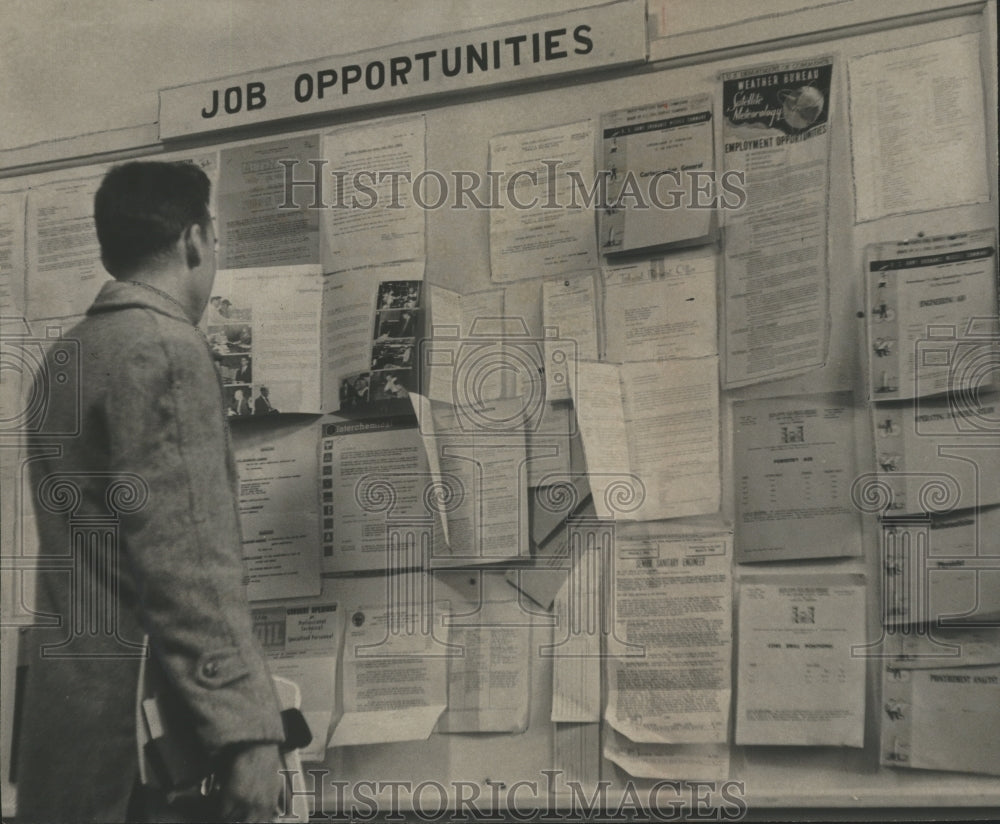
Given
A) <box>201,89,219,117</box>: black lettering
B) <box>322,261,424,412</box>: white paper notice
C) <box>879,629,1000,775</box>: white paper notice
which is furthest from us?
<box>201,89,219,117</box>: black lettering

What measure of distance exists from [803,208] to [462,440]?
49 centimetres

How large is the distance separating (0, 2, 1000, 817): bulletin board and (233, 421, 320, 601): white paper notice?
0.05 meters

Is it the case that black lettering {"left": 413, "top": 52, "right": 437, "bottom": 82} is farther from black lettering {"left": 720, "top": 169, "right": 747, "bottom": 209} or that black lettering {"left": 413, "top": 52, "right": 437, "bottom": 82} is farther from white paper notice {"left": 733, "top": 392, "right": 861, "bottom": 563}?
white paper notice {"left": 733, "top": 392, "right": 861, "bottom": 563}

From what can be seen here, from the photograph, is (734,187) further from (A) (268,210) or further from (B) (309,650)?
(B) (309,650)

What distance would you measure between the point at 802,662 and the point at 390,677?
1.63 feet

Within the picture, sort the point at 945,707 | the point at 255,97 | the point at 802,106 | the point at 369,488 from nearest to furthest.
A: the point at 945,707 → the point at 802,106 → the point at 369,488 → the point at 255,97

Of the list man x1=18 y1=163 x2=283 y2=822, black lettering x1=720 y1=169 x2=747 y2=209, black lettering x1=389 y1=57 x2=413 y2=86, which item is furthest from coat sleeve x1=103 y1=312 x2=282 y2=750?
black lettering x1=720 y1=169 x2=747 y2=209

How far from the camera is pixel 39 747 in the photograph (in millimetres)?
1478

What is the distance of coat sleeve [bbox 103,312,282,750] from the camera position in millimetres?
1416

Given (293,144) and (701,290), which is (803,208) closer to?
(701,290)

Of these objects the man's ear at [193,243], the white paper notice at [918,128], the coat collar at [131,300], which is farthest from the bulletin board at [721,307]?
the coat collar at [131,300]

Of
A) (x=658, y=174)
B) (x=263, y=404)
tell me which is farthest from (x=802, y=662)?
(x=263, y=404)

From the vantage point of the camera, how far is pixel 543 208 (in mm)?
1432

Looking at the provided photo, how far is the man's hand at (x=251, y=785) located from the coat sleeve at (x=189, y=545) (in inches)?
0.7
